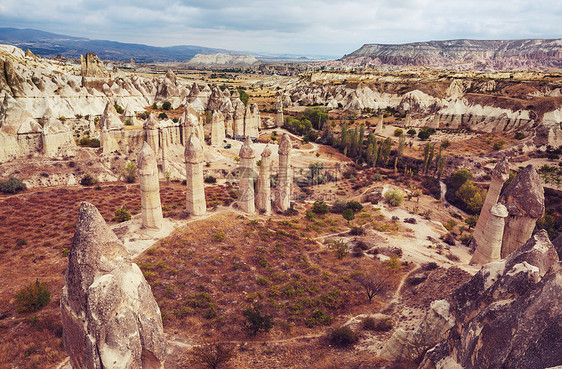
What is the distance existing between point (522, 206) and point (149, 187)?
2550 centimetres

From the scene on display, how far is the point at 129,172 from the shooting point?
1551 inches

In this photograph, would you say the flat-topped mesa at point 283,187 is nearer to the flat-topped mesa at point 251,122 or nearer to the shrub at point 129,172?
the shrub at point 129,172

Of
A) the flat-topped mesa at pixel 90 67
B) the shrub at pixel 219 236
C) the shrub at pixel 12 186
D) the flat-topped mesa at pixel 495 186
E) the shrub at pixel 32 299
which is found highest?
the flat-topped mesa at pixel 90 67

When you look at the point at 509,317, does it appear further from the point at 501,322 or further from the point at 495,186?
the point at 495,186

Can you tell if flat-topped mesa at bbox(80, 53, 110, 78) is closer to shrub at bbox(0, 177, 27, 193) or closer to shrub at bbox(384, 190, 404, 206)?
shrub at bbox(0, 177, 27, 193)

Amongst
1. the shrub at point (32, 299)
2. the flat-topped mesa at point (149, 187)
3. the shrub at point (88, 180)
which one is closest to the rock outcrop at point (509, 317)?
the shrub at point (32, 299)

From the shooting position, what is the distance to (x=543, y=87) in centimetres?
7350

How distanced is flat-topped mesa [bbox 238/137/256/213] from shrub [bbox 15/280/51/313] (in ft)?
55.5

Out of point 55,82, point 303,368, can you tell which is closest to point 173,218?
point 303,368

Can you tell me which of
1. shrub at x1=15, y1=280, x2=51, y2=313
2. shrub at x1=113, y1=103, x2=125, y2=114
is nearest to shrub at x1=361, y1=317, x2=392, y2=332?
shrub at x1=15, y1=280, x2=51, y2=313

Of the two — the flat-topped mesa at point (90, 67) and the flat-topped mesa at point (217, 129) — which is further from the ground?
the flat-topped mesa at point (90, 67)

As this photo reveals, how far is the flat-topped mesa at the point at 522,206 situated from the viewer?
66.0ft

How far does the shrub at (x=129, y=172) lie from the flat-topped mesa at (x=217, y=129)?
16.5 meters

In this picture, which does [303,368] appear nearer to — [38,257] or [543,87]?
[38,257]
